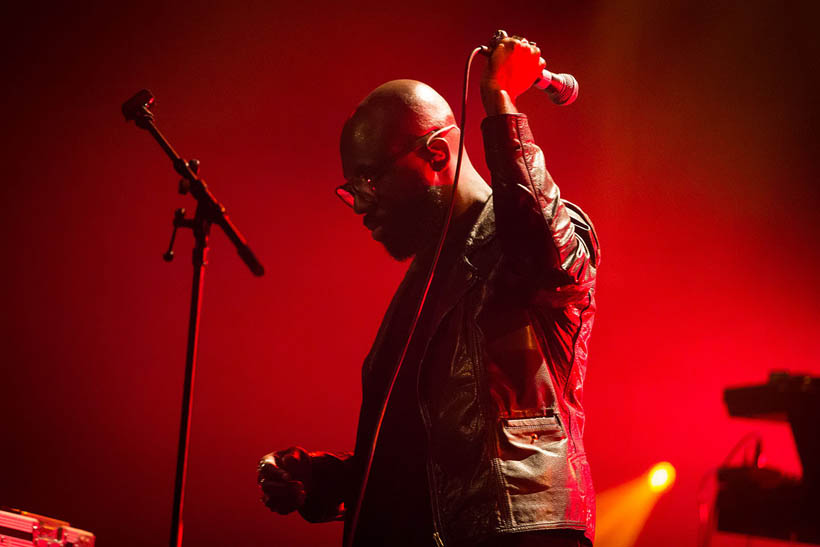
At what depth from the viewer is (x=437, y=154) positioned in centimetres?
207

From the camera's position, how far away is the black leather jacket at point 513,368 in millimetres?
1546

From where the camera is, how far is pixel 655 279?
3.87 m

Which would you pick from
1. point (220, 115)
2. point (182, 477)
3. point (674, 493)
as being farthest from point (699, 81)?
point (182, 477)

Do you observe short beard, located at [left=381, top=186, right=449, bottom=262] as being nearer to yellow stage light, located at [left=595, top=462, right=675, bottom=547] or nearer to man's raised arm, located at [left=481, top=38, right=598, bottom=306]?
man's raised arm, located at [left=481, top=38, right=598, bottom=306]

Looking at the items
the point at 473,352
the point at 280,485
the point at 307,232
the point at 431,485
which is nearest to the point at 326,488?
the point at 280,485

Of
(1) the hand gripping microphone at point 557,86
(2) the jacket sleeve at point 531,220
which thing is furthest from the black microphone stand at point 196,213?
(1) the hand gripping microphone at point 557,86

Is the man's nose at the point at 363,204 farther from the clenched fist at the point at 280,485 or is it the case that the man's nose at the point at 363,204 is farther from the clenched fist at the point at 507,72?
the clenched fist at the point at 280,485

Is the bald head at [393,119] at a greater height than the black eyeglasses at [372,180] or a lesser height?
greater

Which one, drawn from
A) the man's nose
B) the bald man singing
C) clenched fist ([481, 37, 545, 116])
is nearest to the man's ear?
the bald man singing

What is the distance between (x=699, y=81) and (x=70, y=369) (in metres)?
3.68

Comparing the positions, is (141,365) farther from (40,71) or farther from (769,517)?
(769,517)

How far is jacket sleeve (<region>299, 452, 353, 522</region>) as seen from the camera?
81.4 inches

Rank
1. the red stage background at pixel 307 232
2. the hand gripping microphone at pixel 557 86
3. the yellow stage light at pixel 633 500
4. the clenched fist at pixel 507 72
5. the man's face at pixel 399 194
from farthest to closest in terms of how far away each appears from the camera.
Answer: the yellow stage light at pixel 633 500
the red stage background at pixel 307 232
the man's face at pixel 399 194
the hand gripping microphone at pixel 557 86
the clenched fist at pixel 507 72

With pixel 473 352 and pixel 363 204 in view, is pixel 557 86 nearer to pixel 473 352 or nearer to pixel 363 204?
pixel 363 204
